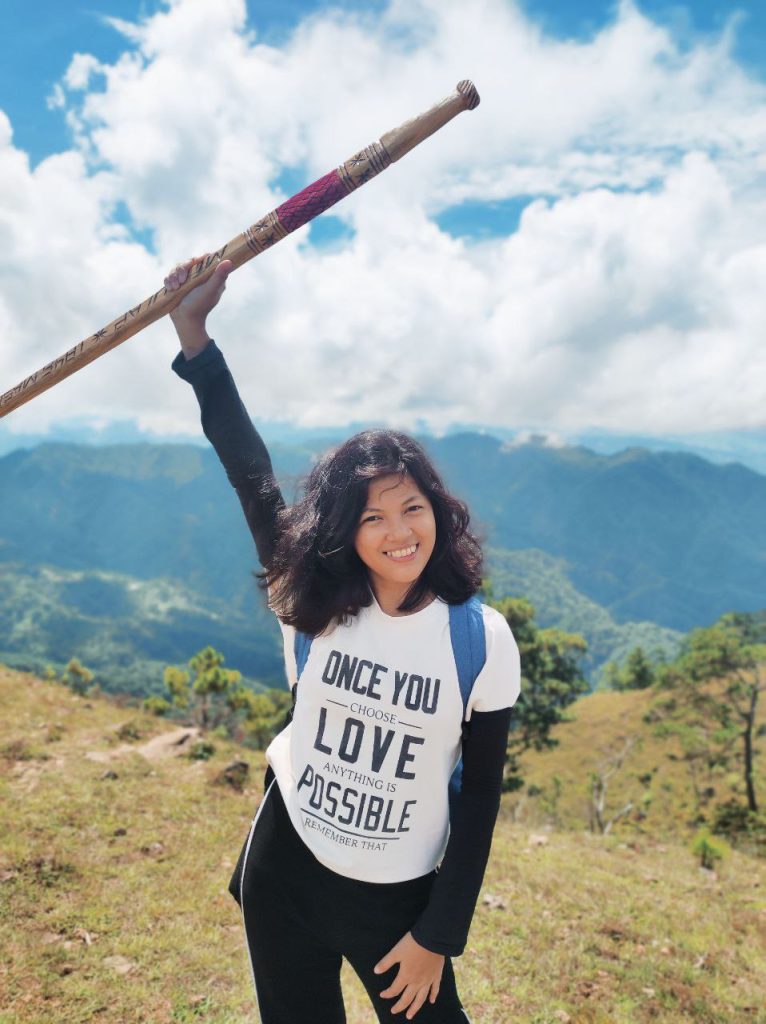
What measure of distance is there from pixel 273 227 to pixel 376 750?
1771 mm

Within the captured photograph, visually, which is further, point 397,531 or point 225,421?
point 225,421

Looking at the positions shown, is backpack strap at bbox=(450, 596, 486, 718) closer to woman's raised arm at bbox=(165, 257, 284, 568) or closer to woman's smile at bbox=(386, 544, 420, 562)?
woman's smile at bbox=(386, 544, 420, 562)

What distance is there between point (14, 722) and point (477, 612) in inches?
346

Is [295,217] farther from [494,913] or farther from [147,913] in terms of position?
[494,913]

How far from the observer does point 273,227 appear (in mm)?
2178

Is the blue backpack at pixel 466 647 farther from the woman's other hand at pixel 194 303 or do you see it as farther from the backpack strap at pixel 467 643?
the woman's other hand at pixel 194 303

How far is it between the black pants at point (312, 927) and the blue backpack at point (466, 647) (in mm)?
374

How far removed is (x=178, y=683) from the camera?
80.2ft

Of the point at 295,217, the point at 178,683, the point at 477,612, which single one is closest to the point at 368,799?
the point at 477,612

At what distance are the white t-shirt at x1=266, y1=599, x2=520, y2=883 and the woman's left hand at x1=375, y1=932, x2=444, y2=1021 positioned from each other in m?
0.20

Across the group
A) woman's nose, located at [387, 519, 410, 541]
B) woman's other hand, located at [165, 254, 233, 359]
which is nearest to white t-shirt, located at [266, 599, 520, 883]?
woman's nose, located at [387, 519, 410, 541]

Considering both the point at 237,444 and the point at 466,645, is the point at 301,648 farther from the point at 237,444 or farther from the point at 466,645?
the point at 237,444

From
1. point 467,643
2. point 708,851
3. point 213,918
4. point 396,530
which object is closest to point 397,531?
point 396,530

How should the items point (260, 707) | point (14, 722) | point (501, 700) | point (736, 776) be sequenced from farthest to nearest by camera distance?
point (736, 776) < point (260, 707) < point (14, 722) < point (501, 700)
